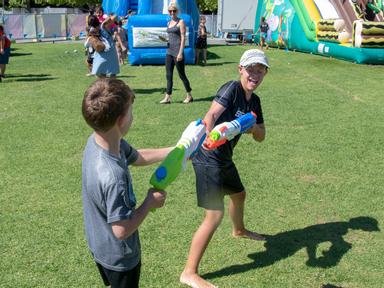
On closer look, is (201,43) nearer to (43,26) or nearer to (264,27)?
(264,27)

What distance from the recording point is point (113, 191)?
1.88 meters

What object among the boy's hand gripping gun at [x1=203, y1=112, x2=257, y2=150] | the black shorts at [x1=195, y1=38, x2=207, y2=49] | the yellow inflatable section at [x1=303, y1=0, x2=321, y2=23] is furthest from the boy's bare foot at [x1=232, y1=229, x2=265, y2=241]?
the yellow inflatable section at [x1=303, y1=0, x2=321, y2=23]

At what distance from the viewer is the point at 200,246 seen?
3158mm

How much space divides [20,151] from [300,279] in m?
4.27

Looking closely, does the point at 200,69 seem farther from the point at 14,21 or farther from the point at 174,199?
the point at 14,21

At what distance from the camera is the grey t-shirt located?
1.89 metres

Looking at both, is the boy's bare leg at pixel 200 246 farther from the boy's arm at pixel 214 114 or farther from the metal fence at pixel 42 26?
the metal fence at pixel 42 26

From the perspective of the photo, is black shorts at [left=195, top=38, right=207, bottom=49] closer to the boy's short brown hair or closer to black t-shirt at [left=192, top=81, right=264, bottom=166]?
black t-shirt at [left=192, top=81, right=264, bottom=166]

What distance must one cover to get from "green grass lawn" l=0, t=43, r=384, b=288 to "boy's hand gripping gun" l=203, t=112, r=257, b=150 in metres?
1.10

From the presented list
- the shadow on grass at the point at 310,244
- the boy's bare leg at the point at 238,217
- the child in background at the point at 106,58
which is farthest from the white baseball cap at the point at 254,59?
the child in background at the point at 106,58

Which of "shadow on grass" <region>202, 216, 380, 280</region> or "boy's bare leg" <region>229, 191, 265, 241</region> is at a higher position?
"boy's bare leg" <region>229, 191, 265, 241</region>

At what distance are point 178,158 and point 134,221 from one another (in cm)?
41

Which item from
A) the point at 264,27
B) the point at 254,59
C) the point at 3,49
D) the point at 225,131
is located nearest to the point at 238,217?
the point at 225,131

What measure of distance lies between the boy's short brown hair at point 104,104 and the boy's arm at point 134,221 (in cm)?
38
